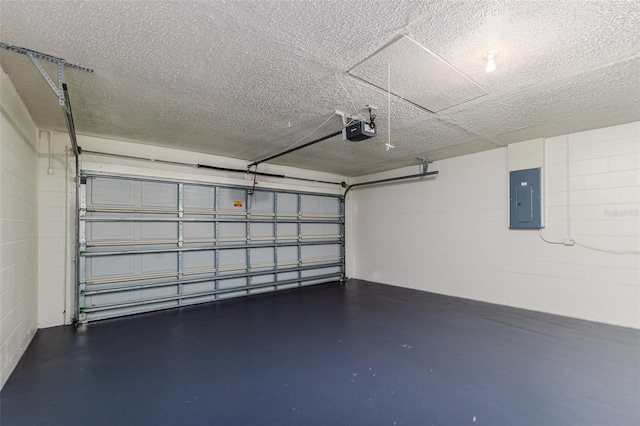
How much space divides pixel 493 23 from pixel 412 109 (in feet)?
4.05

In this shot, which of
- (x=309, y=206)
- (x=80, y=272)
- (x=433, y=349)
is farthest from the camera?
(x=309, y=206)

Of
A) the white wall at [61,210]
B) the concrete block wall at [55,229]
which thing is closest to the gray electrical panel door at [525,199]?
the white wall at [61,210]

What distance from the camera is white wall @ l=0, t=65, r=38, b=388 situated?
210cm

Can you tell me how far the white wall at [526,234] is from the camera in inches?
127

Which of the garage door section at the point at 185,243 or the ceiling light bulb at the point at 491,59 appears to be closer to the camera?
the ceiling light bulb at the point at 491,59

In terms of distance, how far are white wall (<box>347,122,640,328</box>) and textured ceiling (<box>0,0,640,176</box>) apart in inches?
21.1

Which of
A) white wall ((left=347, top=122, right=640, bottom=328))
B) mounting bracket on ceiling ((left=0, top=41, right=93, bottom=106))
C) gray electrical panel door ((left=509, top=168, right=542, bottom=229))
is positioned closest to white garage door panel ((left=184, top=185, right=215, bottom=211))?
mounting bracket on ceiling ((left=0, top=41, right=93, bottom=106))

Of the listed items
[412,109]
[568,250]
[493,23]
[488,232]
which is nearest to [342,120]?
[412,109]

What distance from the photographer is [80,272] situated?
3471 mm

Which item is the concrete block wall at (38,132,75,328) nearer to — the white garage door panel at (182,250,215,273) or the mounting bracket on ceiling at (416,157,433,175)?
the white garage door panel at (182,250,215,273)

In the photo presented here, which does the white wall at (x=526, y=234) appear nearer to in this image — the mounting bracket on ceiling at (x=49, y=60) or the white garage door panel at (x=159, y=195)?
the white garage door panel at (x=159, y=195)

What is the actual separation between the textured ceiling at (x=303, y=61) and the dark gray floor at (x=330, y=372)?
237 centimetres

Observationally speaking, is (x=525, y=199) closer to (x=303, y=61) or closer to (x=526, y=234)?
(x=526, y=234)

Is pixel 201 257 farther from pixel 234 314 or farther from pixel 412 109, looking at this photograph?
pixel 412 109
